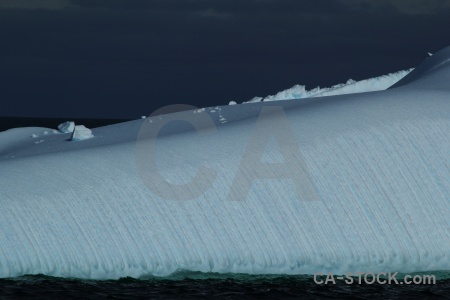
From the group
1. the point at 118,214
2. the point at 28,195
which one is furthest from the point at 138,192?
the point at 28,195

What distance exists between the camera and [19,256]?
16.0 m

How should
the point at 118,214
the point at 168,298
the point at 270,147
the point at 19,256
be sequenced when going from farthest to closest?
1. the point at 270,147
2. the point at 118,214
3. the point at 19,256
4. the point at 168,298

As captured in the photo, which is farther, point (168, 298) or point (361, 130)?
point (361, 130)

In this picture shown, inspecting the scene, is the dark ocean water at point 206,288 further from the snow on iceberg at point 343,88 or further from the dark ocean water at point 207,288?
the snow on iceberg at point 343,88

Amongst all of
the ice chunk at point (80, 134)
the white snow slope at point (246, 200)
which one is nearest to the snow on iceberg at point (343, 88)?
the ice chunk at point (80, 134)

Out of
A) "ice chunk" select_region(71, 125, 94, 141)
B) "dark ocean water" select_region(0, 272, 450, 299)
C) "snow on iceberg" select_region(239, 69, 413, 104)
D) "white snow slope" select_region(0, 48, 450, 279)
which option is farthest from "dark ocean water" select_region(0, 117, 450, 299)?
"snow on iceberg" select_region(239, 69, 413, 104)

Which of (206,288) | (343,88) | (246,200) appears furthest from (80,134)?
(343,88)

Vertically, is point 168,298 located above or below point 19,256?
below

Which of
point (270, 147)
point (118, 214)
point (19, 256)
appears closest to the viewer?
point (19, 256)

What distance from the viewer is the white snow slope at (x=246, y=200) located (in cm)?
1656

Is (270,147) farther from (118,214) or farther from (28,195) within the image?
(28,195)

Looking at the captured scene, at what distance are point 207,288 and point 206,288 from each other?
0.05 feet

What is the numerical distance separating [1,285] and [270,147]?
20.6 feet

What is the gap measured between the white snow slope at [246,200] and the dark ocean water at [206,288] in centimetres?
38
